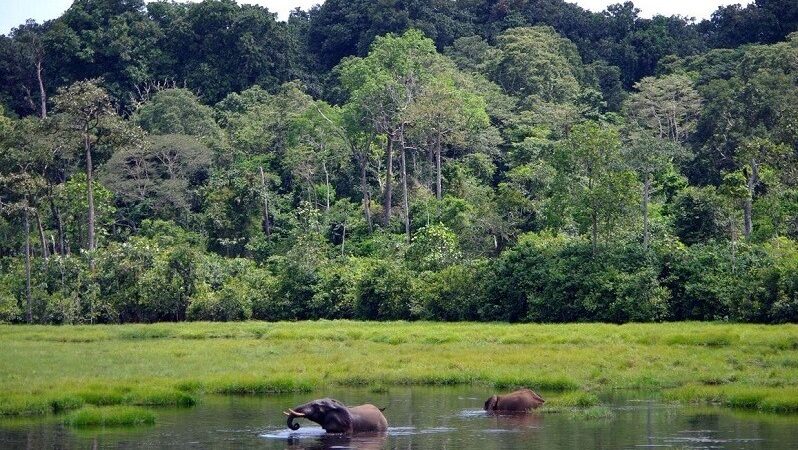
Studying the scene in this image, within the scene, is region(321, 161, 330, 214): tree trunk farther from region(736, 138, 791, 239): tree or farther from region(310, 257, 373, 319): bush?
region(736, 138, 791, 239): tree

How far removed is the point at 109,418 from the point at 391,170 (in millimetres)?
43962

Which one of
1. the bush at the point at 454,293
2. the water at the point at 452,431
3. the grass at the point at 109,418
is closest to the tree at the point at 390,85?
the bush at the point at 454,293

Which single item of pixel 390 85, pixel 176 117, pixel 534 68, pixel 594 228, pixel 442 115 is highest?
pixel 534 68

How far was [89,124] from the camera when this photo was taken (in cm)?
5697

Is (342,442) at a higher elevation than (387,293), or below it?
below

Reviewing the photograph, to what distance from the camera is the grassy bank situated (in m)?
25.8

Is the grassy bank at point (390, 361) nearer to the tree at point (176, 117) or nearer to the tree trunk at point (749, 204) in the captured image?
the tree trunk at point (749, 204)

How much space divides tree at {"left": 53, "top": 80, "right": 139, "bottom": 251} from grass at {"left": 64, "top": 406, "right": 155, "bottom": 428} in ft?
106

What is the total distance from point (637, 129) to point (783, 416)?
4517 cm

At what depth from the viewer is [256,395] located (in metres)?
27.4

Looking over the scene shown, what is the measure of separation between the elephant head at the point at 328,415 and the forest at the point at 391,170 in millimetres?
23873

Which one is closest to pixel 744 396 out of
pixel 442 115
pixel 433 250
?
pixel 433 250

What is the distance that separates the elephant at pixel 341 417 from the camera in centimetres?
2097

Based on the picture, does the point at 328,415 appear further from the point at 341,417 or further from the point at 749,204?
the point at 749,204
